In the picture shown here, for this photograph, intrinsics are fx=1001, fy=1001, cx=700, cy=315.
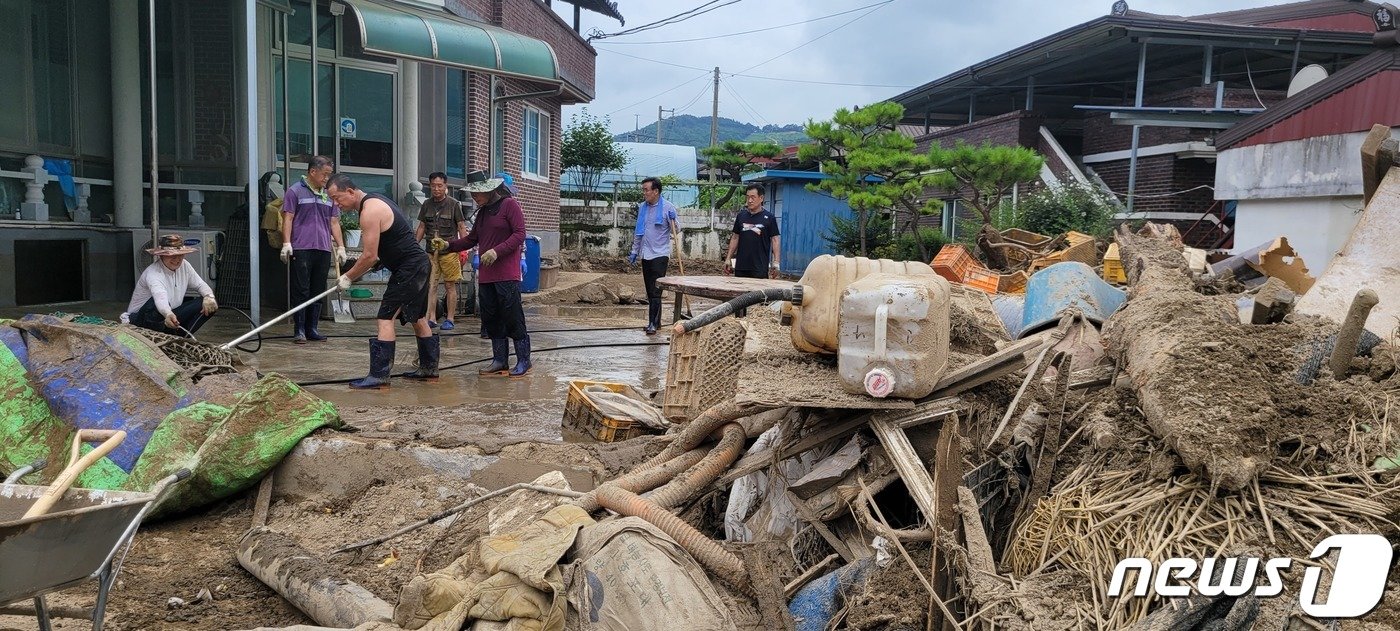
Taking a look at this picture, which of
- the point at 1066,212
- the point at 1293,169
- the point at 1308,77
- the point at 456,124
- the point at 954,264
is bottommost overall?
the point at 954,264

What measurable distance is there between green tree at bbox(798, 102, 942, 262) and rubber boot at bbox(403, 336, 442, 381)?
11.2m

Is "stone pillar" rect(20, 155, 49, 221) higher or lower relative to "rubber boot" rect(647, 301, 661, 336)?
higher

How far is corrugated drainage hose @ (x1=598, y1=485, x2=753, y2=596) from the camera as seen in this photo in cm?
339

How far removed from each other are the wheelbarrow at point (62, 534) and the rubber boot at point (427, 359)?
4.18m

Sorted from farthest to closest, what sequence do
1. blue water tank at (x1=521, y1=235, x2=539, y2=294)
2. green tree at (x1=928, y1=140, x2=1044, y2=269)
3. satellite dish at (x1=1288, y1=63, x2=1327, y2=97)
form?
satellite dish at (x1=1288, y1=63, x2=1327, y2=97)
green tree at (x1=928, y1=140, x2=1044, y2=269)
blue water tank at (x1=521, y1=235, x2=539, y2=294)

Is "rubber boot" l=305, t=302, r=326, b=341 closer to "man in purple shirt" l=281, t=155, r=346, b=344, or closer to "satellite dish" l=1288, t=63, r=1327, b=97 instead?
"man in purple shirt" l=281, t=155, r=346, b=344

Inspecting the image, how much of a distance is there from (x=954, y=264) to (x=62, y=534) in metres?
8.44

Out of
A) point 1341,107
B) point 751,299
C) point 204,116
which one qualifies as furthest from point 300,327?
point 1341,107

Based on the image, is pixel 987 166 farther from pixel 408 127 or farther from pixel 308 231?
pixel 308 231

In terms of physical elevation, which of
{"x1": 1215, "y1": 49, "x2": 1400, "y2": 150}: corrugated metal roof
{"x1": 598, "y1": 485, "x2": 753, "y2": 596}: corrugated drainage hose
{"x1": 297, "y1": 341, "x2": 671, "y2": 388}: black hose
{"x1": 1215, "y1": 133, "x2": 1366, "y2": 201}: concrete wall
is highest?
{"x1": 1215, "y1": 49, "x2": 1400, "y2": 150}: corrugated metal roof

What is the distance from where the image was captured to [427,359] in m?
7.48

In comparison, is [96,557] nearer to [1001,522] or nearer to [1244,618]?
[1001,522]

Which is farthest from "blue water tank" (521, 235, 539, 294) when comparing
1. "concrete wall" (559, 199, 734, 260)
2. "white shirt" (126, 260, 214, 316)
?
"concrete wall" (559, 199, 734, 260)

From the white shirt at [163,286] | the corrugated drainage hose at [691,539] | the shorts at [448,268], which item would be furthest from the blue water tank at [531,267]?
the corrugated drainage hose at [691,539]
